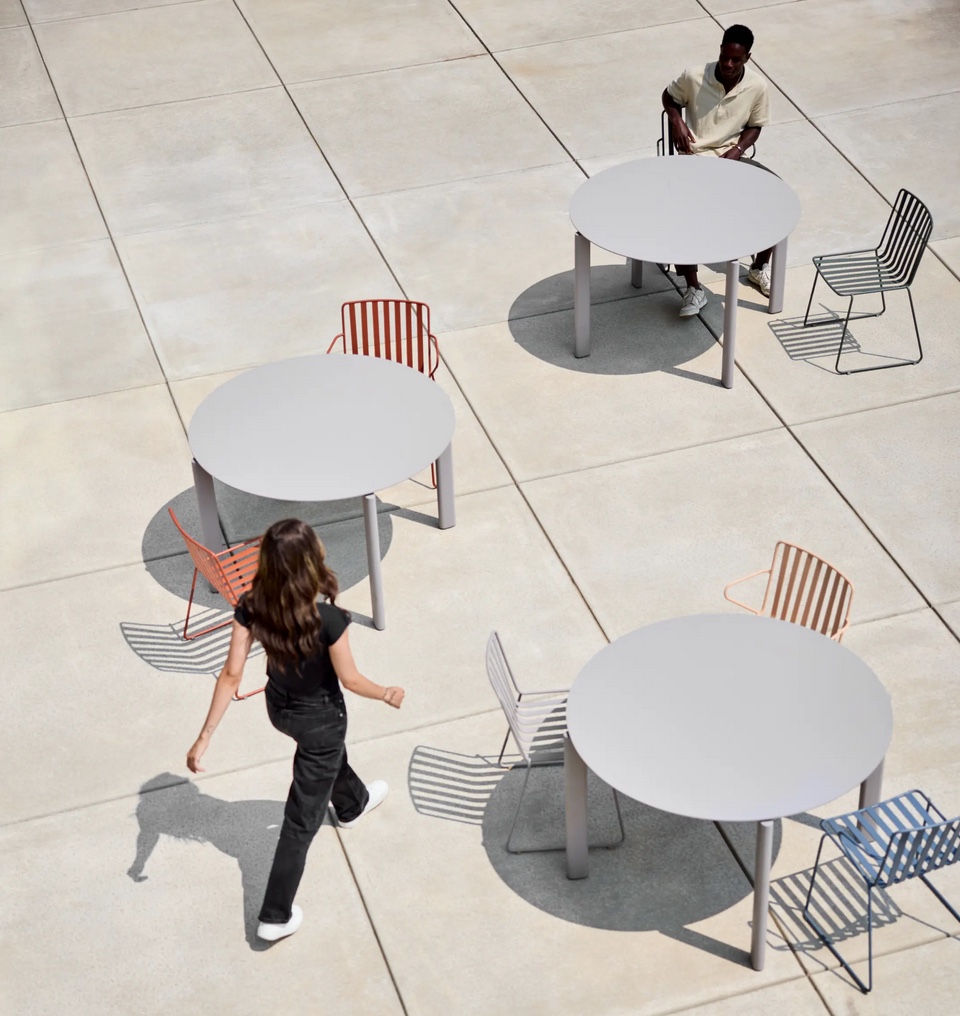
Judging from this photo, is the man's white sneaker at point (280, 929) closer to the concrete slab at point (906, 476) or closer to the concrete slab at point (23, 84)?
the concrete slab at point (906, 476)

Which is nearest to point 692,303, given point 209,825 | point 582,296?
point 582,296

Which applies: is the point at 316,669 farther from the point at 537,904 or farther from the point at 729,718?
the point at 729,718

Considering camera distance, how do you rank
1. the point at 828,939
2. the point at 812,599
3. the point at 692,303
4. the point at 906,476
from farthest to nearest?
1. the point at 692,303
2. the point at 906,476
3. the point at 812,599
4. the point at 828,939

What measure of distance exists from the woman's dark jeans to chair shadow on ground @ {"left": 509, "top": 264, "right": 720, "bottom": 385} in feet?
14.4

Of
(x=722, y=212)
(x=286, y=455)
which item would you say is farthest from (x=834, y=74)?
(x=286, y=455)

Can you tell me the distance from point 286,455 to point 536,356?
8.89ft

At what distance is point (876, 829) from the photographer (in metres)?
6.68

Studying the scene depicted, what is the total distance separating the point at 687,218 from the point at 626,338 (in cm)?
97

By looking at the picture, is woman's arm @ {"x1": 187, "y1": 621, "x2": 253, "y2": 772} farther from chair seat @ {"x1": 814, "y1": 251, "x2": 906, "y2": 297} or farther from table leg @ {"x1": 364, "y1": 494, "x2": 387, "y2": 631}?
chair seat @ {"x1": 814, "y1": 251, "x2": 906, "y2": 297}

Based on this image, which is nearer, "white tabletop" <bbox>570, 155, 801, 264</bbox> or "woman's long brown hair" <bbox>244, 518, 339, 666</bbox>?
"woman's long brown hair" <bbox>244, 518, 339, 666</bbox>

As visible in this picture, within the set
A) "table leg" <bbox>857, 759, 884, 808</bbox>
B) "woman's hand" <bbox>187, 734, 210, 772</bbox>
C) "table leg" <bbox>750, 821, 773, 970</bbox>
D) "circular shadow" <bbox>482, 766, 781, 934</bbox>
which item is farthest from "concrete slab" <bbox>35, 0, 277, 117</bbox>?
"table leg" <bbox>750, 821, 773, 970</bbox>

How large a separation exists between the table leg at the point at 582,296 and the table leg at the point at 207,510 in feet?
9.30

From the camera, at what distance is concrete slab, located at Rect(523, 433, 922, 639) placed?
8.60m

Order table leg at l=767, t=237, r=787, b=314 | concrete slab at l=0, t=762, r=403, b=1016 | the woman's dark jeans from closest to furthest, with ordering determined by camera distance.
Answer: the woman's dark jeans → concrete slab at l=0, t=762, r=403, b=1016 → table leg at l=767, t=237, r=787, b=314
